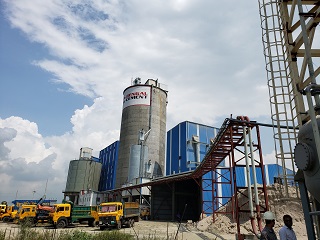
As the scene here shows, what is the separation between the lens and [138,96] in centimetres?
4522

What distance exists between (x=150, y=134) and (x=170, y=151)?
446 centimetres

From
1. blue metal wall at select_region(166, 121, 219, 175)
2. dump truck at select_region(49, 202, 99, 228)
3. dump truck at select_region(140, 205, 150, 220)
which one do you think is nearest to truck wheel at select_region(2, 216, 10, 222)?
dump truck at select_region(49, 202, 99, 228)

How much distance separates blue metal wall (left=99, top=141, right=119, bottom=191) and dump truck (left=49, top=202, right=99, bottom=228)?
100 feet

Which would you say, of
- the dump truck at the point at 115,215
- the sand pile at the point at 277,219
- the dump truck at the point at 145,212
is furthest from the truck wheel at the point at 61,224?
the dump truck at the point at 145,212

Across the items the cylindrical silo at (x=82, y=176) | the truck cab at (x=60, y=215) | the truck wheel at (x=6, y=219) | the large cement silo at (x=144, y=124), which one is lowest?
the truck wheel at (x=6, y=219)

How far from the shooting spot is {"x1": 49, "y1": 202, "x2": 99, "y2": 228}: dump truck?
68.6 ft

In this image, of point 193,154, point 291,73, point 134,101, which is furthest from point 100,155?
point 291,73

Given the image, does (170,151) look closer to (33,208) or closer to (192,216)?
(192,216)

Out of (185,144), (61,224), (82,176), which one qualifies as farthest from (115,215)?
(82,176)

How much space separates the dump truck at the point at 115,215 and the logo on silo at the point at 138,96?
80.0ft

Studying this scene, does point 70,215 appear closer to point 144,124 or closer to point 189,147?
point 189,147

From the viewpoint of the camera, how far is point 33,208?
77.6 ft

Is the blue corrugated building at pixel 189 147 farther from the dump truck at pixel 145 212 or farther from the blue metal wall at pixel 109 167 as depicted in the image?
the blue metal wall at pixel 109 167

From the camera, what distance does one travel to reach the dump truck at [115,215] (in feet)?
64.7
